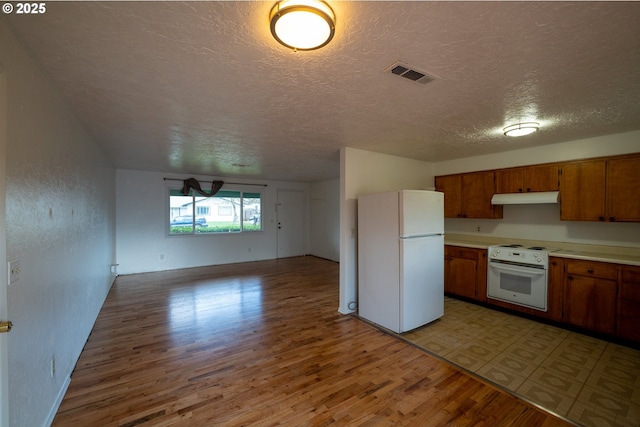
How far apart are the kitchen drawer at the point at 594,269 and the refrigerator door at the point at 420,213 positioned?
4.76 ft

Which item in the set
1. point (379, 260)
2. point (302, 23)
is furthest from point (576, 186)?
point (302, 23)

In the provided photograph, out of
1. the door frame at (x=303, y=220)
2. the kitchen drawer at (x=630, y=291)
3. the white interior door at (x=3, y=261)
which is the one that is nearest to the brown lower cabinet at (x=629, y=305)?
the kitchen drawer at (x=630, y=291)

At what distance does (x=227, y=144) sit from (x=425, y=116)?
8.04 feet

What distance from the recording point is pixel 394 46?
4.63ft

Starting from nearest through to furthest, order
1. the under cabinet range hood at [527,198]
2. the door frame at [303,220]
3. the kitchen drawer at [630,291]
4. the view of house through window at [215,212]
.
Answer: the kitchen drawer at [630,291] → the under cabinet range hood at [527,198] → the view of house through window at [215,212] → the door frame at [303,220]

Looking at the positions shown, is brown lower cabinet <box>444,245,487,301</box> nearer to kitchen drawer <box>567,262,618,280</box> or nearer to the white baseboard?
kitchen drawer <box>567,262,618,280</box>

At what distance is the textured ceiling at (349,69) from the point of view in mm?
1188

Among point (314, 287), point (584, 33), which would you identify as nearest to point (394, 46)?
point (584, 33)

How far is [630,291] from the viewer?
2.61 m

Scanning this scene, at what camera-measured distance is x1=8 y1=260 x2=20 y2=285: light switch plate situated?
4.18 feet

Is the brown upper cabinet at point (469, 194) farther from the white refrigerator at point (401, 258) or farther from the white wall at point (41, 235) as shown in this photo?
the white wall at point (41, 235)

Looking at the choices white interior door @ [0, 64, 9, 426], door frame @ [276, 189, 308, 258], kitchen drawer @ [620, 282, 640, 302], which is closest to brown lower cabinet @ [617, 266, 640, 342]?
kitchen drawer @ [620, 282, 640, 302]

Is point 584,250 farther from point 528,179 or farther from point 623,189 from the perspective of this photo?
point 528,179

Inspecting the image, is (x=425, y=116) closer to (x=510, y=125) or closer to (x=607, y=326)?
(x=510, y=125)
